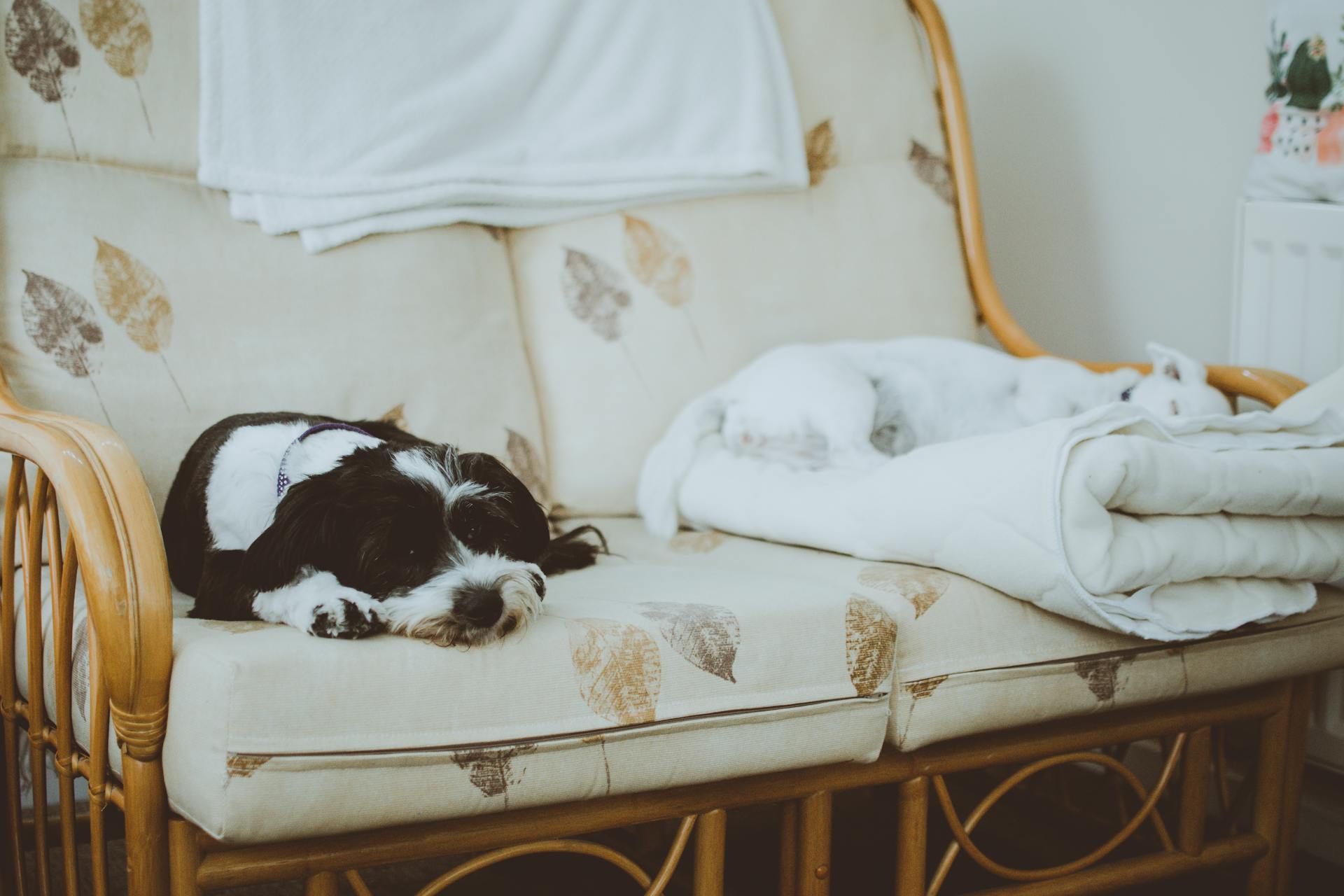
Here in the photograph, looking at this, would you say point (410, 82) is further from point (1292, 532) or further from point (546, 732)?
point (1292, 532)

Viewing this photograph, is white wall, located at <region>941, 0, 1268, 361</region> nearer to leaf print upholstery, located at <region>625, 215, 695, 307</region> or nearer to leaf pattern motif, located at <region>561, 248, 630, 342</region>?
leaf print upholstery, located at <region>625, 215, 695, 307</region>

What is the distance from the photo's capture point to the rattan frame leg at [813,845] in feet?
4.14

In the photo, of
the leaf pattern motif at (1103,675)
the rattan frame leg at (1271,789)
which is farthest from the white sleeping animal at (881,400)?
the leaf pattern motif at (1103,675)

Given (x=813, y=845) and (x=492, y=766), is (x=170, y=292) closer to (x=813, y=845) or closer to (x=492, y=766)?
(x=492, y=766)

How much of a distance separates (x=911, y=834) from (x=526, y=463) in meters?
0.85

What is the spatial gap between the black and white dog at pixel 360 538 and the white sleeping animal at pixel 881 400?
0.57 m

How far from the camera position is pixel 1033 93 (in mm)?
2619

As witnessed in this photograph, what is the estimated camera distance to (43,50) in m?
1.61

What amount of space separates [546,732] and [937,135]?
5.41ft

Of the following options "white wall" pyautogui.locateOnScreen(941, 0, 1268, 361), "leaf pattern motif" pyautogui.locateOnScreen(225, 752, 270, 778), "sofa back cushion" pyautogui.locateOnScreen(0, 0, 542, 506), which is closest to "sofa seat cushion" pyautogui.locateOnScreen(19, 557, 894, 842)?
"leaf pattern motif" pyautogui.locateOnScreen(225, 752, 270, 778)

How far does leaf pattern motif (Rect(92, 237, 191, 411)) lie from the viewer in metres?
1.59

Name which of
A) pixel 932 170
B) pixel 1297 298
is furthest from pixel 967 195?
pixel 1297 298

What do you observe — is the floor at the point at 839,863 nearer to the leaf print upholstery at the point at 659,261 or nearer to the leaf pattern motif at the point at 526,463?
the leaf pattern motif at the point at 526,463

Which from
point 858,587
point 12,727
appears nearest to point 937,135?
point 858,587
